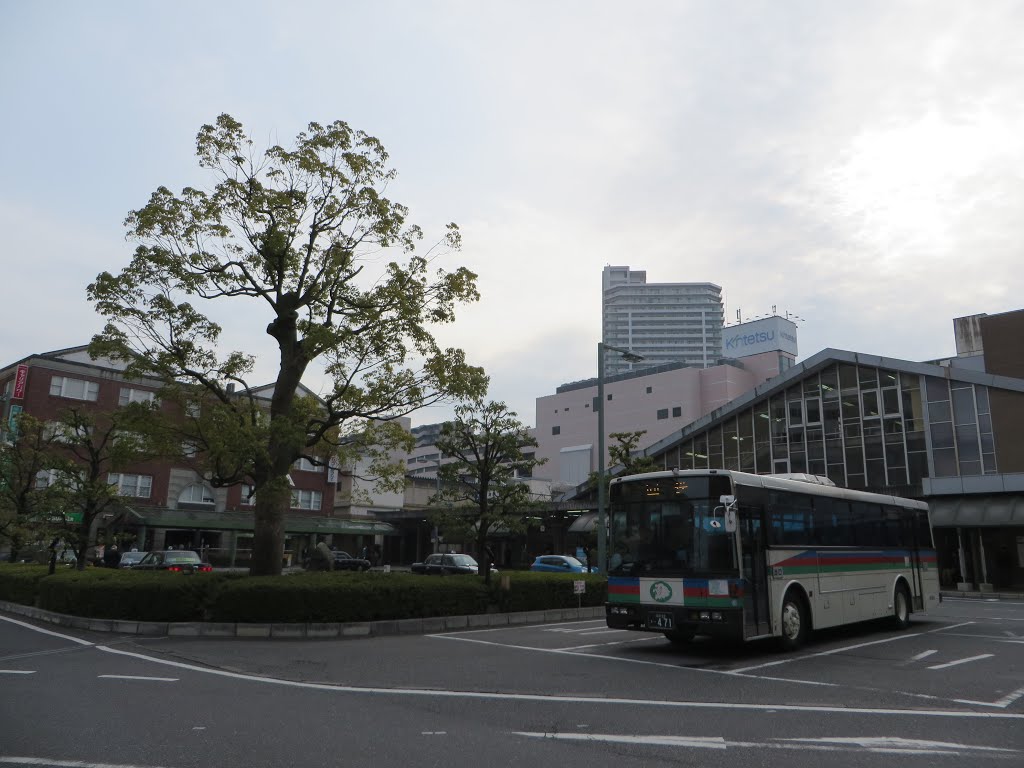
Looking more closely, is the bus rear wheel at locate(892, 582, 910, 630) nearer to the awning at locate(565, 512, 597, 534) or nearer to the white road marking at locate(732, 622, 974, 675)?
the white road marking at locate(732, 622, 974, 675)

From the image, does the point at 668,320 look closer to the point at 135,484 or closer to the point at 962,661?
the point at 135,484

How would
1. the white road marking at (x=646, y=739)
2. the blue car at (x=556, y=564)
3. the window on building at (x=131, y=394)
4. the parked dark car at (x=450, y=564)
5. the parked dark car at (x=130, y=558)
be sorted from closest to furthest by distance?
the white road marking at (x=646, y=739), the blue car at (x=556, y=564), the parked dark car at (x=130, y=558), the parked dark car at (x=450, y=564), the window on building at (x=131, y=394)

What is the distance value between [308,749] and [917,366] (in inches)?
1531

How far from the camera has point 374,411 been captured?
57.9ft

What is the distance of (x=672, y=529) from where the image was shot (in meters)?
11.8

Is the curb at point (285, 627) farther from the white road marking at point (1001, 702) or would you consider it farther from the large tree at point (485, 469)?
the white road marking at point (1001, 702)

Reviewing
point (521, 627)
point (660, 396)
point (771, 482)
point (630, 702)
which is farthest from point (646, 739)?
point (660, 396)

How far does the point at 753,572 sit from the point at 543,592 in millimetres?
8628

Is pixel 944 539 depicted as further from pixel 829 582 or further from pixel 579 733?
pixel 579 733

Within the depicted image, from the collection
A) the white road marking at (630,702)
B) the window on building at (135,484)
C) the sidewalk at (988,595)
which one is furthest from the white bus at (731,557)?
the window on building at (135,484)

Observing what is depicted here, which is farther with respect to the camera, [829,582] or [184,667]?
[829,582]

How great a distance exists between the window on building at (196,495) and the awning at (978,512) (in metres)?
44.4

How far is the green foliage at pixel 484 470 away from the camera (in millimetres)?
22750

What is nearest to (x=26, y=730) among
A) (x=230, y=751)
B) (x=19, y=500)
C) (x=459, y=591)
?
(x=230, y=751)
